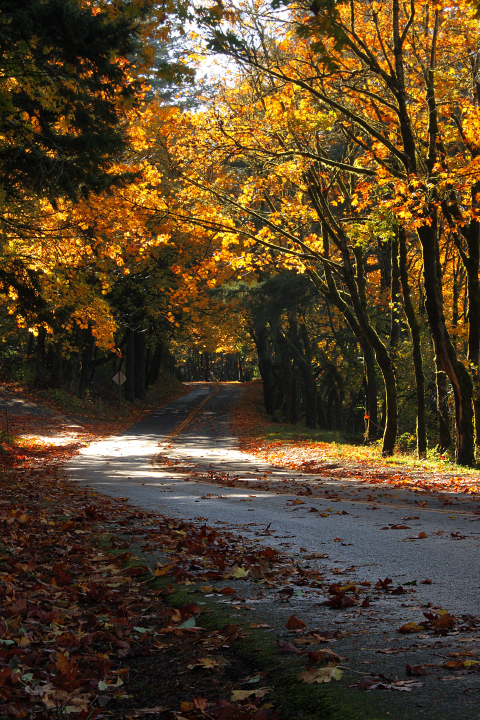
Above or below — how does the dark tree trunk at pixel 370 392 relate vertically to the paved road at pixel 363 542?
above

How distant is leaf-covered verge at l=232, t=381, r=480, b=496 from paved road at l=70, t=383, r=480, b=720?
847mm

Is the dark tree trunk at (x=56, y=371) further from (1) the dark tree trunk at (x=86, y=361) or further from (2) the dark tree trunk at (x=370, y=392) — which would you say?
(2) the dark tree trunk at (x=370, y=392)

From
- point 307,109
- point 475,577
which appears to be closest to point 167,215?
point 307,109

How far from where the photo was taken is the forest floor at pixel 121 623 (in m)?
3.00

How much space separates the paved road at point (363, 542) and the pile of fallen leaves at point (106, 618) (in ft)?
1.90

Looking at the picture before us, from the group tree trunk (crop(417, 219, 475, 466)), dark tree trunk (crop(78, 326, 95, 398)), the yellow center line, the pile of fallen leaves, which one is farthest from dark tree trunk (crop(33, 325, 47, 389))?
the pile of fallen leaves

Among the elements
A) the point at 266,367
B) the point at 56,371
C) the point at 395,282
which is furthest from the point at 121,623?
the point at 56,371

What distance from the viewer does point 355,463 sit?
53.2ft

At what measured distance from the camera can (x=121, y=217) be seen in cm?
1750

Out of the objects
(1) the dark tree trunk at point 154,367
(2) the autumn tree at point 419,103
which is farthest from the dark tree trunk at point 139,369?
(2) the autumn tree at point 419,103

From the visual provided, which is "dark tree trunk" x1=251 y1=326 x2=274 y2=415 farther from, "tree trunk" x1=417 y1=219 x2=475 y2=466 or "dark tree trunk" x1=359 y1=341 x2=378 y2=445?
"tree trunk" x1=417 y1=219 x2=475 y2=466

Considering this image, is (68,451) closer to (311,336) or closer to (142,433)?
(142,433)

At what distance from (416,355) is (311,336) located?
1938cm

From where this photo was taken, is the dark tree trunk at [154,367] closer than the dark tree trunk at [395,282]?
No
